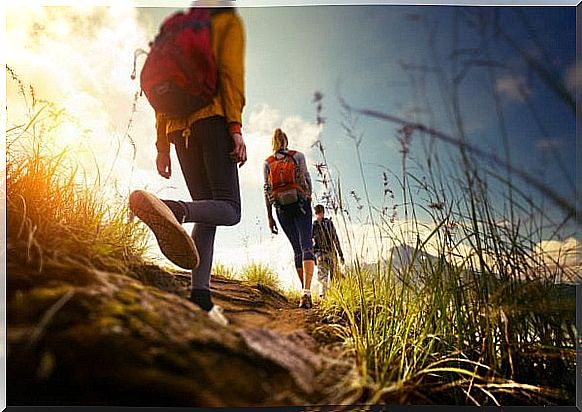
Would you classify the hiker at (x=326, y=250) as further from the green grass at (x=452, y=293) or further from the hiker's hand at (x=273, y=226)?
the hiker's hand at (x=273, y=226)

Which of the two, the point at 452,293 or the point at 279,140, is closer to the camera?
the point at 452,293

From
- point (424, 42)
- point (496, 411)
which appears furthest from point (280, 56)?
point (496, 411)

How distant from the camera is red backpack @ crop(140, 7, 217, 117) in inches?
137

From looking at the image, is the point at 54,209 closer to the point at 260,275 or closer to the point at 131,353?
the point at 131,353

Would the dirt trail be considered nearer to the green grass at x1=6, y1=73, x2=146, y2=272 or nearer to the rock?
the rock

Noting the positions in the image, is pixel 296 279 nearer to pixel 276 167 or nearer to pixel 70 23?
pixel 276 167

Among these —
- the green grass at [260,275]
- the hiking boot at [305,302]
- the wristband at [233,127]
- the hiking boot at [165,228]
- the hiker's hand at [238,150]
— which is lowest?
the hiking boot at [305,302]

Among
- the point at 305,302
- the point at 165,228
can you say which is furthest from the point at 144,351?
the point at 305,302

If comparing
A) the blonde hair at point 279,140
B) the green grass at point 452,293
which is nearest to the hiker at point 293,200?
the blonde hair at point 279,140

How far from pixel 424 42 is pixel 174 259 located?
1.76 m

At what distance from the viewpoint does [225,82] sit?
358 cm

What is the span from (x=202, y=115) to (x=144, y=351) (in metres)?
1.23

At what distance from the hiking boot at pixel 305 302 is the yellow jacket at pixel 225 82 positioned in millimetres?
988

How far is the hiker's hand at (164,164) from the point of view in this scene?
3594 mm
